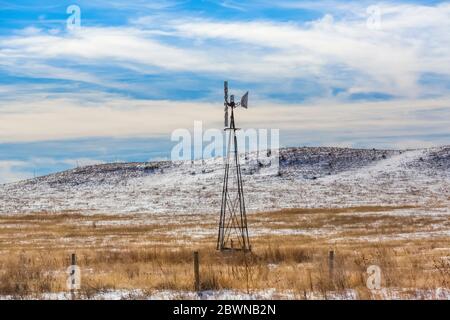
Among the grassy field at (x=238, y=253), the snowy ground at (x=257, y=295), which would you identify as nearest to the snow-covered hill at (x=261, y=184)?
the grassy field at (x=238, y=253)

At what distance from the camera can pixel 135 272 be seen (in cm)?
2011

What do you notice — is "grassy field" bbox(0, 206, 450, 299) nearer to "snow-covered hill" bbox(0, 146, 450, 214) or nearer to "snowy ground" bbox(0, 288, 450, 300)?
"snowy ground" bbox(0, 288, 450, 300)

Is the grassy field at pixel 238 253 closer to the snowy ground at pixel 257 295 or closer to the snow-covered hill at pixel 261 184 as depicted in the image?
the snowy ground at pixel 257 295

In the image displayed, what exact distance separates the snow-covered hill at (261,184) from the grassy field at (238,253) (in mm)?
→ 7993

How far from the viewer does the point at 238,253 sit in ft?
91.2

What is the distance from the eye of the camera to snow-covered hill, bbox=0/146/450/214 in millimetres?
69250

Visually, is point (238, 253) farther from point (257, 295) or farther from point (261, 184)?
point (261, 184)

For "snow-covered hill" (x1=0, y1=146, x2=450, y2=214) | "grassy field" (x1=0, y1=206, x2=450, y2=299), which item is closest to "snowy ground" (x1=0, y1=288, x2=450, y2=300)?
"grassy field" (x1=0, y1=206, x2=450, y2=299)

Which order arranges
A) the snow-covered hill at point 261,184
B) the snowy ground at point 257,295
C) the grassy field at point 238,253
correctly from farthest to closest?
the snow-covered hill at point 261,184, the grassy field at point 238,253, the snowy ground at point 257,295

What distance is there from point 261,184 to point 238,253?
53.2 m

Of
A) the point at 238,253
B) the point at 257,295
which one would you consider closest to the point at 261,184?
the point at 238,253

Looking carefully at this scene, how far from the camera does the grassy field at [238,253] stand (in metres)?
15.7
